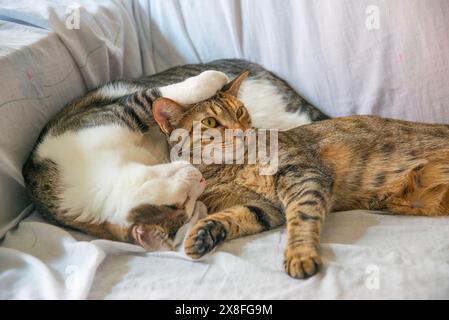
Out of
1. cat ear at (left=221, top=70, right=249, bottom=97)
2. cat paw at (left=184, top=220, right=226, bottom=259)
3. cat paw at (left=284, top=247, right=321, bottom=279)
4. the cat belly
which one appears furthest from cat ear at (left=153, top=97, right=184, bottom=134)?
cat paw at (left=284, top=247, right=321, bottom=279)

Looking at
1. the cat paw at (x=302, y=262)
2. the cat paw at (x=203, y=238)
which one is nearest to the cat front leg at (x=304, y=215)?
the cat paw at (x=302, y=262)

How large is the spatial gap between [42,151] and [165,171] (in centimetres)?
39

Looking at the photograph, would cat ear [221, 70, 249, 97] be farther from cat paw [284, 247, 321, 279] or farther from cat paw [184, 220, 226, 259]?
cat paw [284, 247, 321, 279]

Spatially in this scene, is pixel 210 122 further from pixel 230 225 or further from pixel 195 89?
pixel 230 225

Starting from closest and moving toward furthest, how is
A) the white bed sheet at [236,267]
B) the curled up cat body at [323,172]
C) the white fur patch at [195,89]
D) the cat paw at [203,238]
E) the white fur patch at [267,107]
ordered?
the white bed sheet at [236,267]
the cat paw at [203,238]
the curled up cat body at [323,172]
the white fur patch at [195,89]
the white fur patch at [267,107]

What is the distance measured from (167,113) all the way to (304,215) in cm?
51

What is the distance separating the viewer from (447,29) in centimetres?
144

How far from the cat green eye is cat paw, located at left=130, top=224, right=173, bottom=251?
372mm

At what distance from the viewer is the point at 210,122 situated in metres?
1.36

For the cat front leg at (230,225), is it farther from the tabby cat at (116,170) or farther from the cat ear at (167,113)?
the cat ear at (167,113)

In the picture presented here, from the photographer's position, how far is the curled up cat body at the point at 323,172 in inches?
50.0

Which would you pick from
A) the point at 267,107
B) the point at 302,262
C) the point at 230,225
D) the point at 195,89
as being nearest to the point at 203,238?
the point at 230,225

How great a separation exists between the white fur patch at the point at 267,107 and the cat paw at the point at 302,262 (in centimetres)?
71
